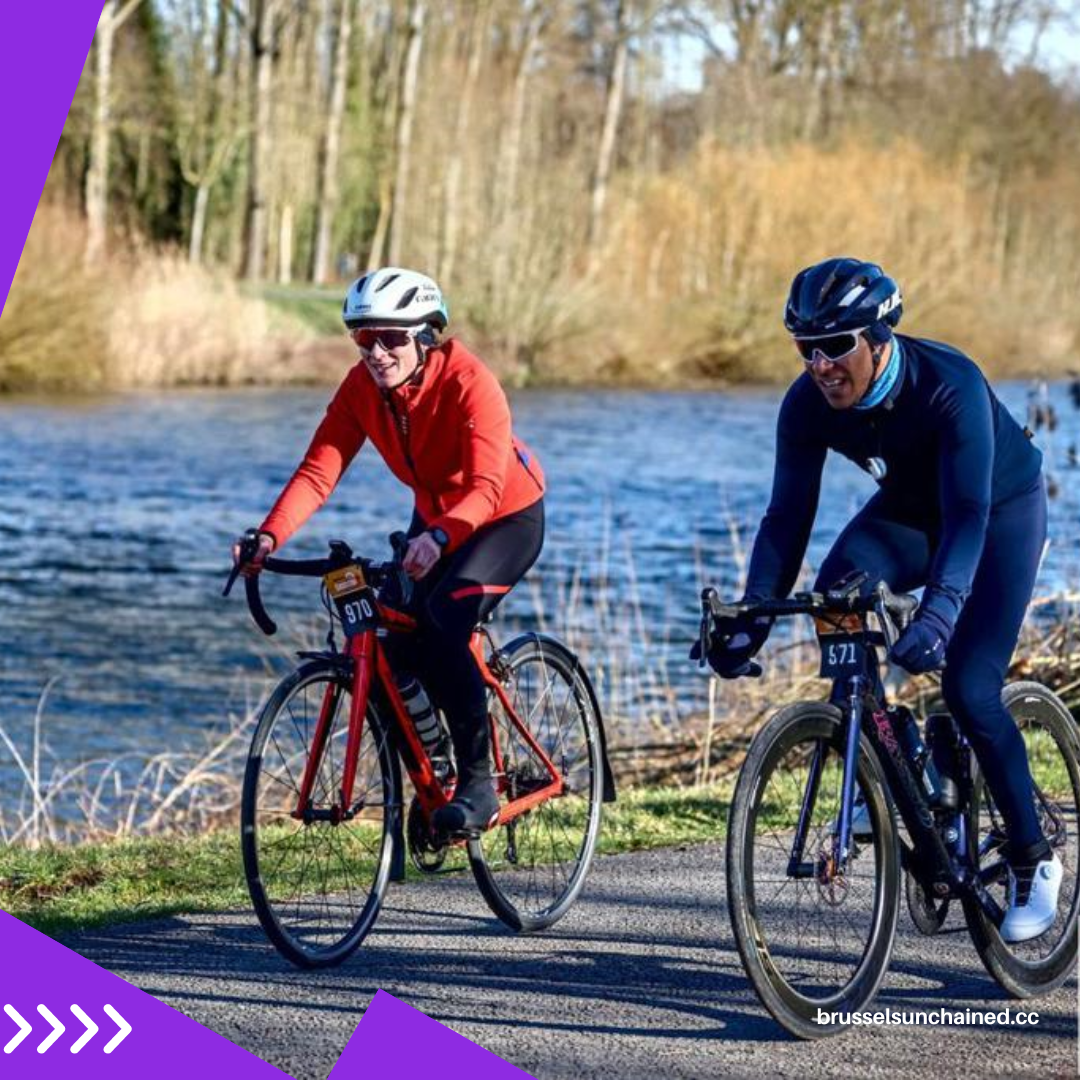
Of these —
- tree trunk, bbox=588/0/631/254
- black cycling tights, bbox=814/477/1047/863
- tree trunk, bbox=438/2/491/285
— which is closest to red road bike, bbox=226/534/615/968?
black cycling tights, bbox=814/477/1047/863

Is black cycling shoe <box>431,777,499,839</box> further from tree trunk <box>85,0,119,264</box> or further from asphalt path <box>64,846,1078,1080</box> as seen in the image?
tree trunk <box>85,0,119,264</box>

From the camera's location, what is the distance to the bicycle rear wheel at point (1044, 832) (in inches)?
229

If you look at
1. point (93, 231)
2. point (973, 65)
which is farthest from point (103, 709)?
point (973, 65)

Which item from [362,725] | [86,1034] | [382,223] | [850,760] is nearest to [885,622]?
[850,760]

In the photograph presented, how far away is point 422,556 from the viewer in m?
6.18

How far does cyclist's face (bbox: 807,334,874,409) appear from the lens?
5.52m

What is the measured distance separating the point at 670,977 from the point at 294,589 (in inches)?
568

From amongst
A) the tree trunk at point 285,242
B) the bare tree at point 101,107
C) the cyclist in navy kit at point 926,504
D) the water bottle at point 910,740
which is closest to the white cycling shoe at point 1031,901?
the cyclist in navy kit at point 926,504

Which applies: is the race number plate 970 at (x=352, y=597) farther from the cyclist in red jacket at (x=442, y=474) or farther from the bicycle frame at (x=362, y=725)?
the cyclist in red jacket at (x=442, y=474)

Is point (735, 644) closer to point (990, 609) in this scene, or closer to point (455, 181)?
point (990, 609)

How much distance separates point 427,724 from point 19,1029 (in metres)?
1.47

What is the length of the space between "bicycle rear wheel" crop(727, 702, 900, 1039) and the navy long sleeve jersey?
46 cm

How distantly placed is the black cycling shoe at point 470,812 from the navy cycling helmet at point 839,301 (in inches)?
73.8

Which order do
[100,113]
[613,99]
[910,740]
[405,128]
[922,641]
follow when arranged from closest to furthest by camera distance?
[922,641]
[910,740]
[100,113]
[405,128]
[613,99]
